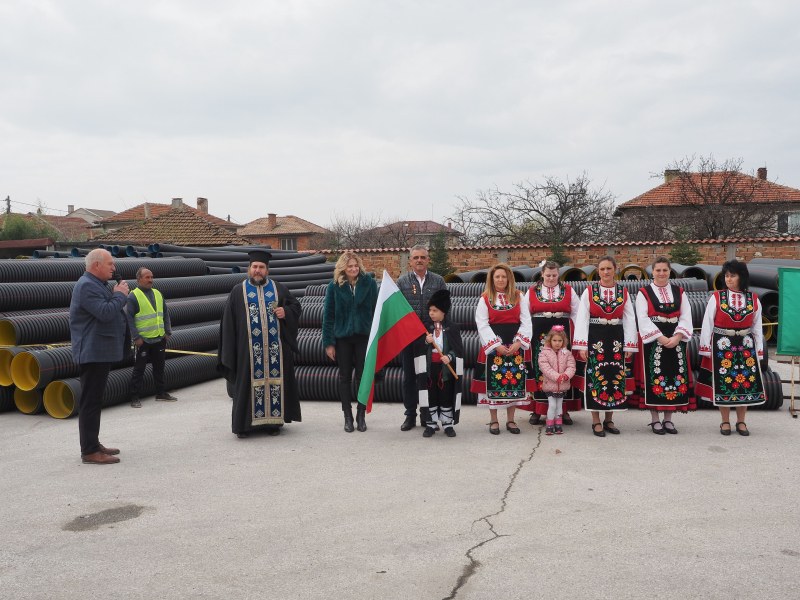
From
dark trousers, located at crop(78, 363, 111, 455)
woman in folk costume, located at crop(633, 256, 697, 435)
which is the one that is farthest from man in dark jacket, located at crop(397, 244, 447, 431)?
dark trousers, located at crop(78, 363, 111, 455)

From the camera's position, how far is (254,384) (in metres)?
7.18

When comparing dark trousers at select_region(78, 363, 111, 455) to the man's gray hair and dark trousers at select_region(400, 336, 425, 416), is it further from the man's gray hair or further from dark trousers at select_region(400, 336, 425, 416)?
dark trousers at select_region(400, 336, 425, 416)

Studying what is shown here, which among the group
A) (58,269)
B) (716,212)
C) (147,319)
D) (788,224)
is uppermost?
(716,212)

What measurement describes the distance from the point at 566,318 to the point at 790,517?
10.00 feet

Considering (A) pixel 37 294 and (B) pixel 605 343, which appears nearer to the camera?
(B) pixel 605 343

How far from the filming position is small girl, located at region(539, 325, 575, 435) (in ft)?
23.2

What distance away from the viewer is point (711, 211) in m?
32.3

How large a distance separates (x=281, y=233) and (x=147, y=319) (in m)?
56.8

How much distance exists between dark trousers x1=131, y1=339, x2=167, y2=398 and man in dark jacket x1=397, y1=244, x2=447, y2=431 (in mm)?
3772

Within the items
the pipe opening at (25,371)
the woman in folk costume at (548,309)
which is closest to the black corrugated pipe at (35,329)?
the pipe opening at (25,371)

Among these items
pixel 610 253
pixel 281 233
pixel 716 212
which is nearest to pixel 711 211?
pixel 716 212


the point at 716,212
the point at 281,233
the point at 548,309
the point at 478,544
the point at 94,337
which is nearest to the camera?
the point at 478,544

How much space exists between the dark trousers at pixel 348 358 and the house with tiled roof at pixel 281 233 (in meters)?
56.4

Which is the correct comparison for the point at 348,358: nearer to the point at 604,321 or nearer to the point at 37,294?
the point at 604,321
